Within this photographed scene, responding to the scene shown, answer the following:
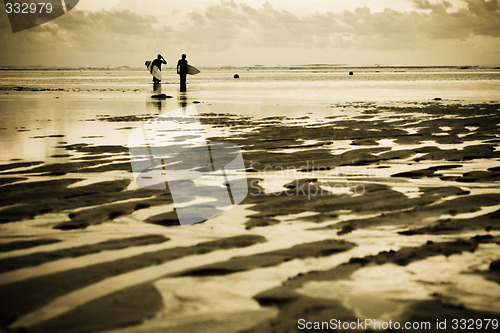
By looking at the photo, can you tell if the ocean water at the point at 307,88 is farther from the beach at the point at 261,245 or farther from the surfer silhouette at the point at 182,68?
the beach at the point at 261,245

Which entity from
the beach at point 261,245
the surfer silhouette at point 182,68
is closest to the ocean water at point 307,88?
the surfer silhouette at point 182,68

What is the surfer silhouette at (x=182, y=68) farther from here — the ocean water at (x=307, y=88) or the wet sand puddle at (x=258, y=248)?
the wet sand puddle at (x=258, y=248)

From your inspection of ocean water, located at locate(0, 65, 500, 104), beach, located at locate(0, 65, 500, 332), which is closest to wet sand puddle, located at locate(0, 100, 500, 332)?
beach, located at locate(0, 65, 500, 332)

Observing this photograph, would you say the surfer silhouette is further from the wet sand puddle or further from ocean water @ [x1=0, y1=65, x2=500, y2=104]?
the wet sand puddle

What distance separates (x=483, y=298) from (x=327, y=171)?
3805 mm

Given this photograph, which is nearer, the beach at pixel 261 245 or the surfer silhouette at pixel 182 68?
the beach at pixel 261 245

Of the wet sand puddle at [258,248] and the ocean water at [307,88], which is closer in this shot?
the wet sand puddle at [258,248]

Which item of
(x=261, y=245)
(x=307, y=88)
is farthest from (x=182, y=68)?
(x=261, y=245)

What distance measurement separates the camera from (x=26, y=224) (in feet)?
13.4

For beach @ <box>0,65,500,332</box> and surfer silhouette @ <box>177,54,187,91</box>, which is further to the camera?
surfer silhouette @ <box>177,54,187,91</box>

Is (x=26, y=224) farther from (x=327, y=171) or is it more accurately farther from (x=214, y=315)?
(x=327, y=171)

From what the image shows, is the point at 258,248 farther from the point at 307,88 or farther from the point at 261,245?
the point at 307,88

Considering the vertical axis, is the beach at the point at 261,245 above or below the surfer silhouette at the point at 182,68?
below

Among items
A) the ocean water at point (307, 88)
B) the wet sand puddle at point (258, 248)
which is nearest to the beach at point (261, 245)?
the wet sand puddle at point (258, 248)
